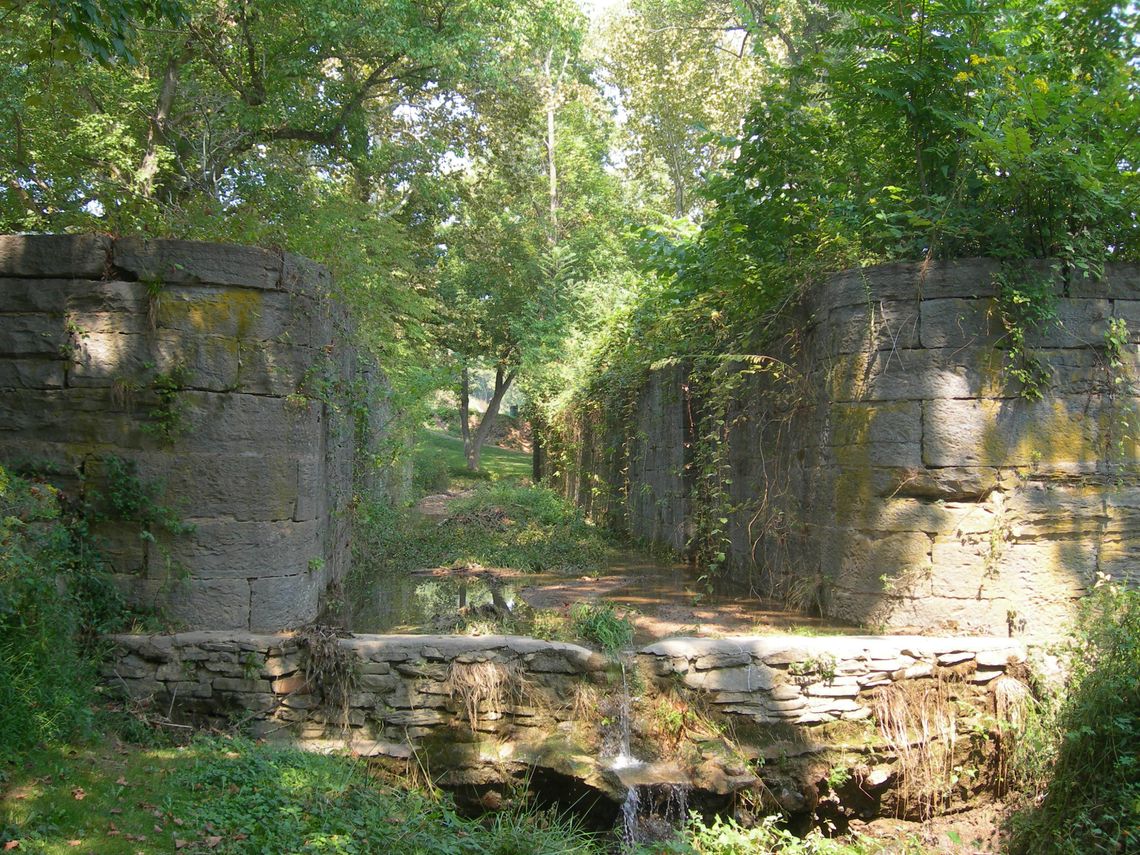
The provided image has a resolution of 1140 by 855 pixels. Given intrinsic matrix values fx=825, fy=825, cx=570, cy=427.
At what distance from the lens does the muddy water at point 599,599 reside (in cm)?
682

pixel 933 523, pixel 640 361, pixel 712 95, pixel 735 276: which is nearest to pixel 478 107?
pixel 712 95

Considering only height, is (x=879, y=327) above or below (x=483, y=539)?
above

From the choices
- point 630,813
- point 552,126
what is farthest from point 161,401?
point 552,126

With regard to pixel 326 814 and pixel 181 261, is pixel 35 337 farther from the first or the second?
pixel 326 814

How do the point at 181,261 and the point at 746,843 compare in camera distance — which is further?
the point at 181,261

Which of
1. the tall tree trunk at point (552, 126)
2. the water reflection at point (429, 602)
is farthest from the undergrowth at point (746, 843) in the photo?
the tall tree trunk at point (552, 126)

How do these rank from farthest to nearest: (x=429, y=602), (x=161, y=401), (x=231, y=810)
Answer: (x=429, y=602)
(x=161, y=401)
(x=231, y=810)

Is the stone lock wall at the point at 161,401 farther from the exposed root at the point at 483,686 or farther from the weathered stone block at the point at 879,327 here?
the weathered stone block at the point at 879,327

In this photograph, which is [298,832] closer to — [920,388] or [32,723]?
[32,723]

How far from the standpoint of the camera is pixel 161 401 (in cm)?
578

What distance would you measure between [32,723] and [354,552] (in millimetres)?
4890

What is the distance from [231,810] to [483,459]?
96.0 ft

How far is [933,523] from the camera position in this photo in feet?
20.2

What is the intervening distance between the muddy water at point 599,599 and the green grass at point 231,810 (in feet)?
6.05
